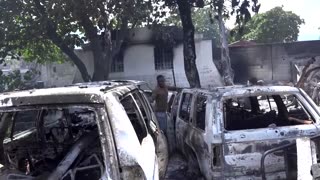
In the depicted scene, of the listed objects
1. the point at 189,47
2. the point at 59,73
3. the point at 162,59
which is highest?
the point at 189,47

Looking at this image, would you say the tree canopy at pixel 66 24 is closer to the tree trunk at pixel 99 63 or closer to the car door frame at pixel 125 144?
the tree trunk at pixel 99 63

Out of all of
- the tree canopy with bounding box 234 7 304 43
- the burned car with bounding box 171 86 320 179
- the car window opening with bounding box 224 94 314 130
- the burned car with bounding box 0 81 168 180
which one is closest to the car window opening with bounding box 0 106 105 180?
the burned car with bounding box 0 81 168 180

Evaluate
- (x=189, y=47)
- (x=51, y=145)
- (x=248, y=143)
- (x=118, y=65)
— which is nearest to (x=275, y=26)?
(x=118, y=65)

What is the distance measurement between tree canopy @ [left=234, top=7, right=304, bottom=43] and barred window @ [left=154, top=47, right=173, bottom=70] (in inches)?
575

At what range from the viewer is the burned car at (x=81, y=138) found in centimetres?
253

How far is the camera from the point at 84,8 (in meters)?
12.9

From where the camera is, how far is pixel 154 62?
75.4 ft

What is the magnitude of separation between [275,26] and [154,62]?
1713 centimetres

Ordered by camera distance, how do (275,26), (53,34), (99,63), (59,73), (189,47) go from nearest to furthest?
1. (189,47)
2. (53,34)
3. (99,63)
4. (59,73)
5. (275,26)

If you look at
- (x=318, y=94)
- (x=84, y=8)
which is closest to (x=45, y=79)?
(x=84, y=8)

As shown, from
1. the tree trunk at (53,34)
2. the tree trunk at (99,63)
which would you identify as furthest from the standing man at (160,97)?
the tree trunk at (99,63)

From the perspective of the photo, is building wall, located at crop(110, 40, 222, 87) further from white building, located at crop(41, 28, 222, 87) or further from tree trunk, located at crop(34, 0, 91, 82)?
tree trunk, located at crop(34, 0, 91, 82)

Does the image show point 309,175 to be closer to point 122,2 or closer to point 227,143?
point 227,143

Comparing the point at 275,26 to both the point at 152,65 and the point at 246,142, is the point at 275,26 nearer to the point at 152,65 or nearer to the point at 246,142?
the point at 152,65
